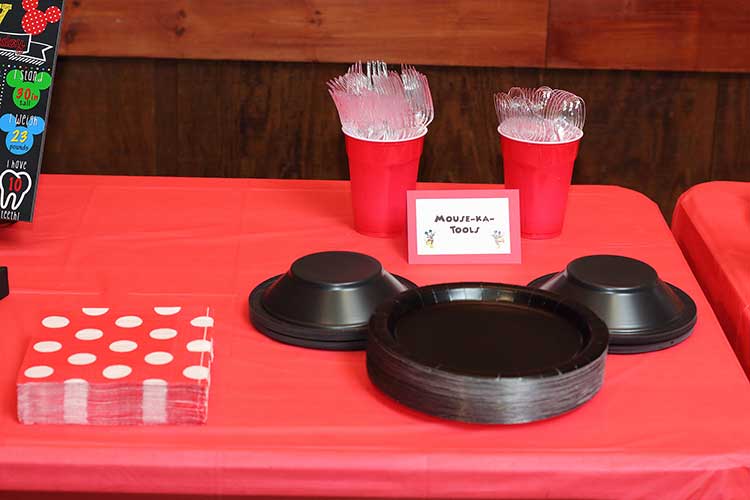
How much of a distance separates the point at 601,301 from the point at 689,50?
5.79 ft

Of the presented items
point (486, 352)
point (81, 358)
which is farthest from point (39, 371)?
point (486, 352)

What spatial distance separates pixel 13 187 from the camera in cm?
172

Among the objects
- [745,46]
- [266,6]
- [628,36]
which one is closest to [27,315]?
[266,6]

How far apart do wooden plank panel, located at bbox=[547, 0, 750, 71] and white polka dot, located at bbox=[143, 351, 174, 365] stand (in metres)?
1.98

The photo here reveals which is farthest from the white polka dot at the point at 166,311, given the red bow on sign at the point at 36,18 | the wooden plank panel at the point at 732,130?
the wooden plank panel at the point at 732,130

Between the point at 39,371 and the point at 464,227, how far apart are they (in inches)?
29.4

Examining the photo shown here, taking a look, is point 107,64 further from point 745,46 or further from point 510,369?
point 510,369

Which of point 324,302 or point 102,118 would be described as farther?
point 102,118

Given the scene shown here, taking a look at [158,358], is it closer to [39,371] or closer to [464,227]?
[39,371]

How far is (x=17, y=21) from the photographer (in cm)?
173

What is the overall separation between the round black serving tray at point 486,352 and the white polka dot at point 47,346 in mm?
368

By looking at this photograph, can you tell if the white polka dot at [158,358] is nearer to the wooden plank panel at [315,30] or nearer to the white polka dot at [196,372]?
the white polka dot at [196,372]

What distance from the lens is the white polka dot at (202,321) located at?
51.4 inches

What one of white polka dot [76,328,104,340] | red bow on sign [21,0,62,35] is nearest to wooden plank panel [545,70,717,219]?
red bow on sign [21,0,62,35]
